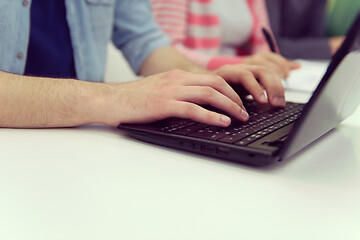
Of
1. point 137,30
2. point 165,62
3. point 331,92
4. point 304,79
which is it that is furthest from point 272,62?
point 331,92

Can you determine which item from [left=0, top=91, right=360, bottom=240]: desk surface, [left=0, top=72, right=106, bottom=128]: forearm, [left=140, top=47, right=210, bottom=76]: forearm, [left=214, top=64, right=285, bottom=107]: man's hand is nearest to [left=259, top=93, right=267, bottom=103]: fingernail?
[left=214, top=64, right=285, bottom=107]: man's hand

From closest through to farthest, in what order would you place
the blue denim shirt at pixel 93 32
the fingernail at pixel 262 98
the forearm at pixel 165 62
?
the fingernail at pixel 262 98
the blue denim shirt at pixel 93 32
the forearm at pixel 165 62

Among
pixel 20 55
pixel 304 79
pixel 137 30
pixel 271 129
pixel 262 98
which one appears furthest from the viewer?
pixel 137 30

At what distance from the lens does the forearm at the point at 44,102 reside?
0.50 m

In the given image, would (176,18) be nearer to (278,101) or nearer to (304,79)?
(304,79)

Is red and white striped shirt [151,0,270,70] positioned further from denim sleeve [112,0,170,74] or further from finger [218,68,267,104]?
finger [218,68,267,104]

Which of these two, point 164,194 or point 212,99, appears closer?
point 164,194

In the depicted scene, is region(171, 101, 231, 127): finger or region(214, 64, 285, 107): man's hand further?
region(214, 64, 285, 107): man's hand

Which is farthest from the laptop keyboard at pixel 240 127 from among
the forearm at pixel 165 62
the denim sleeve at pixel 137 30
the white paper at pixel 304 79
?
the denim sleeve at pixel 137 30

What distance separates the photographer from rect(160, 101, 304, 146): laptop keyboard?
41 cm

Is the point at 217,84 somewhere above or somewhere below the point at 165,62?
above

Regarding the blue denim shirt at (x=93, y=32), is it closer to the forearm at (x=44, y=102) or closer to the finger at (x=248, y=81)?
the forearm at (x=44, y=102)

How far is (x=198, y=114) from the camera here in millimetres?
463

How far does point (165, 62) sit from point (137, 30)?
15 cm
